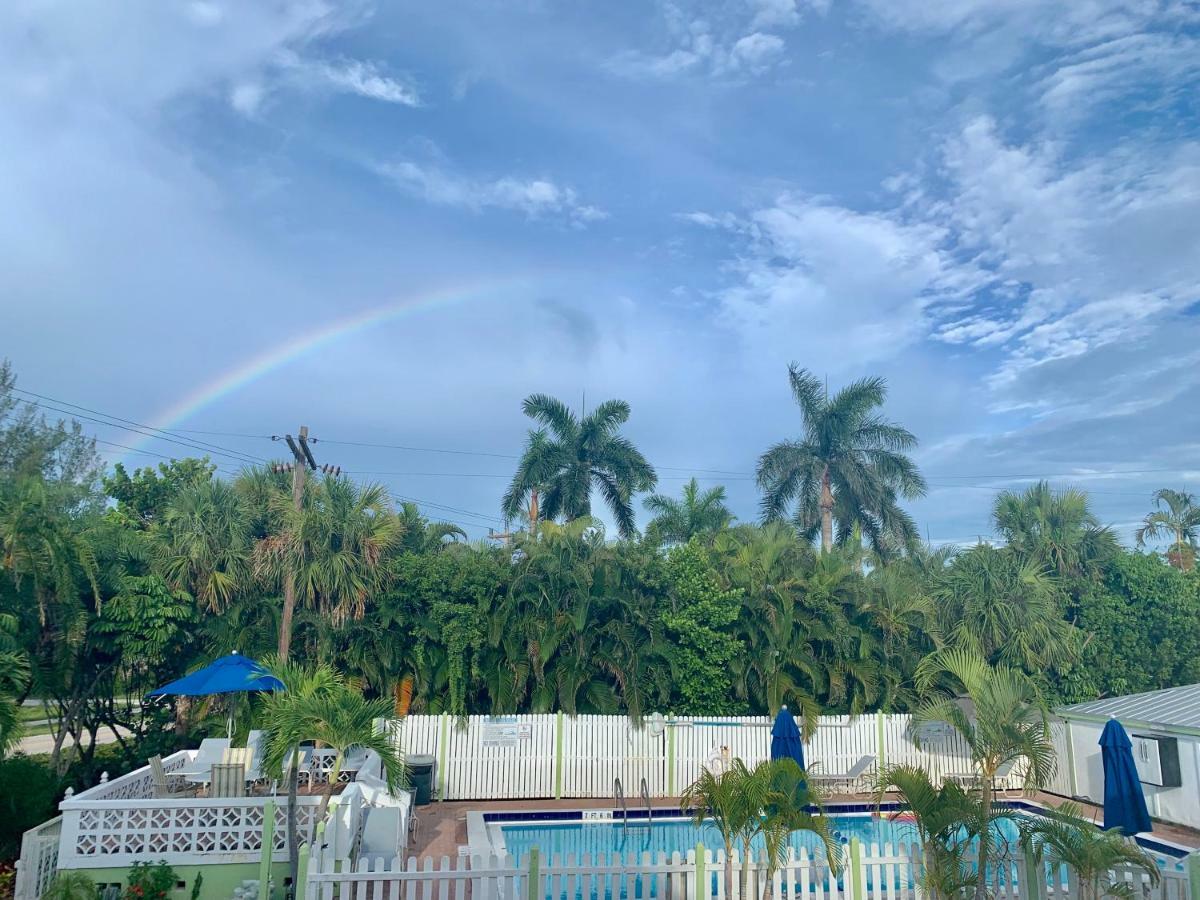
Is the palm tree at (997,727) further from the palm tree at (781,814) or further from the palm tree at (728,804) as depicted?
the palm tree at (728,804)

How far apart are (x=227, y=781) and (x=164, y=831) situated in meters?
1.14

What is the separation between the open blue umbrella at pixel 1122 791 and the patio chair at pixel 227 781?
10265mm

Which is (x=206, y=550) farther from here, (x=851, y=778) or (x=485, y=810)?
(x=851, y=778)

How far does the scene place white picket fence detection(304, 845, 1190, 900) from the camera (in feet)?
22.6

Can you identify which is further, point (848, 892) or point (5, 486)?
point (5, 486)

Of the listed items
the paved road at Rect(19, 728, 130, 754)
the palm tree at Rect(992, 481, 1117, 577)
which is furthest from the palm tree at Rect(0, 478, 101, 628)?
the palm tree at Rect(992, 481, 1117, 577)

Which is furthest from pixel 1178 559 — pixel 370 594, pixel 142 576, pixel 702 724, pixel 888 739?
pixel 142 576

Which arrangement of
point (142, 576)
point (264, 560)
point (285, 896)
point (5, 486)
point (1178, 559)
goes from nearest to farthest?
1. point (285, 896)
2. point (5, 486)
3. point (142, 576)
4. point (264, 560)
5. point (1178, 559)

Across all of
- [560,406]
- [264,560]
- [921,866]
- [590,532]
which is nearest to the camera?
[921,866]

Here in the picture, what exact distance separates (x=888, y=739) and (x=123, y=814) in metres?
12.8

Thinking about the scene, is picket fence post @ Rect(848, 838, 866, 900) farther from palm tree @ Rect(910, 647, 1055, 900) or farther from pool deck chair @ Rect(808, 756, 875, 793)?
pool deck chair @ Rect(808, 756, 875, 793)

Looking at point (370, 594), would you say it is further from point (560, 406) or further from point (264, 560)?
point (560, 406)

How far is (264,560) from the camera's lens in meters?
15.3

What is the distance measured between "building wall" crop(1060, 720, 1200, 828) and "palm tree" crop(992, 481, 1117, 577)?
470 cm
